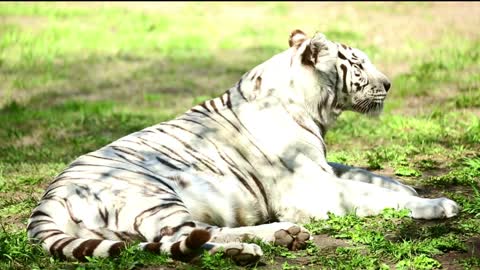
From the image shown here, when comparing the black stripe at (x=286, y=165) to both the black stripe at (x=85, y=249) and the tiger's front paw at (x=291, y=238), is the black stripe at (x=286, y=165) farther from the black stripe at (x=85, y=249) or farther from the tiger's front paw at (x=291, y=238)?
the black stripe at (x=85, y=249)

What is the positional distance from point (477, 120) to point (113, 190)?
456 cm

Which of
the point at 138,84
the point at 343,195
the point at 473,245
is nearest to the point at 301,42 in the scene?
the point at 343,195

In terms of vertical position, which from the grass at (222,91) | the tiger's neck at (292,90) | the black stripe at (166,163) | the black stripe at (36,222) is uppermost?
the tiger's neck at (292,90)

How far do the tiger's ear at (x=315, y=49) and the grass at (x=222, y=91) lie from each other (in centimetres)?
105

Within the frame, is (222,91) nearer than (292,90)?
No

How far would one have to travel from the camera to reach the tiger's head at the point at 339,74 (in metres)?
5.31

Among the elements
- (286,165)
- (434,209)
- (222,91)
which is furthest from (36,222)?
(222,91)

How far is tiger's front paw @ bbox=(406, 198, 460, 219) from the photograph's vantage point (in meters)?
4.76

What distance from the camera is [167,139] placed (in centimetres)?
500

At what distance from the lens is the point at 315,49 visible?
529cm

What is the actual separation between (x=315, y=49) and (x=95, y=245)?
205 centimetres

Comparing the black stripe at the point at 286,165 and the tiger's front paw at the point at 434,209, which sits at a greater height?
the black stripe at the point at 286,165

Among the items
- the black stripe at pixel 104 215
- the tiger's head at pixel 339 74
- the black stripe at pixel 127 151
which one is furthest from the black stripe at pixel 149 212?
the tiger's head at pixel 339 74

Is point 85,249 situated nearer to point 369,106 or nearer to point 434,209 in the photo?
point 434,209
